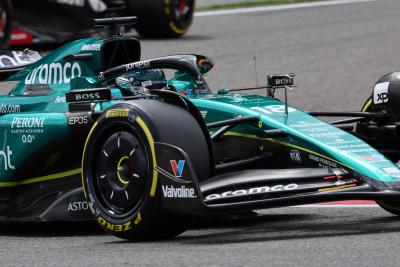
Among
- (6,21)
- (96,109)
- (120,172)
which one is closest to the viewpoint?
(120,172)

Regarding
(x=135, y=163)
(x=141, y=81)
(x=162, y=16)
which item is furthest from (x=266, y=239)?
(x=162, y=16)

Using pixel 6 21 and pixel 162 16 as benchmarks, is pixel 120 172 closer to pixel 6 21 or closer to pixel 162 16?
pixel 6 21

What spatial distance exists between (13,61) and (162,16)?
8247 millimetres

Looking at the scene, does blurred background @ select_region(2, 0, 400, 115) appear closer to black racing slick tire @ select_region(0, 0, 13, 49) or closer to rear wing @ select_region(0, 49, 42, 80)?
black racing slick tire @ select_region(0, 0, 13, 49)

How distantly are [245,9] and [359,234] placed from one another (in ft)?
46.2

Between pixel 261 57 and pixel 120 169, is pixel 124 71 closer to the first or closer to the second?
pixel 120 169

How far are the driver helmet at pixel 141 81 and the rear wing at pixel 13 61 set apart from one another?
1254mm

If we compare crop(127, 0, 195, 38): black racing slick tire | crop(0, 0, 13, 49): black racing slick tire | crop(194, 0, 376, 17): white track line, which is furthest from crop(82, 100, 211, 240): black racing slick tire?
crop(194, 0, 376, 17): white track line

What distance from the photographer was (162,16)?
57.6ft

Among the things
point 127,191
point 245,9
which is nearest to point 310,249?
point 127,191

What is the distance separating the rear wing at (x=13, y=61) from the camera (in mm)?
9352

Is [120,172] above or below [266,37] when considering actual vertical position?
above

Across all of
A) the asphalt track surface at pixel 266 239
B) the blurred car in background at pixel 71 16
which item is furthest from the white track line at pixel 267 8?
the asphalt track surface at pixel 266 239

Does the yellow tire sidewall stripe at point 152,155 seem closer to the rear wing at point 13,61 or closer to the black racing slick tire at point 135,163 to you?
the black racing slick tire at point 135,163
